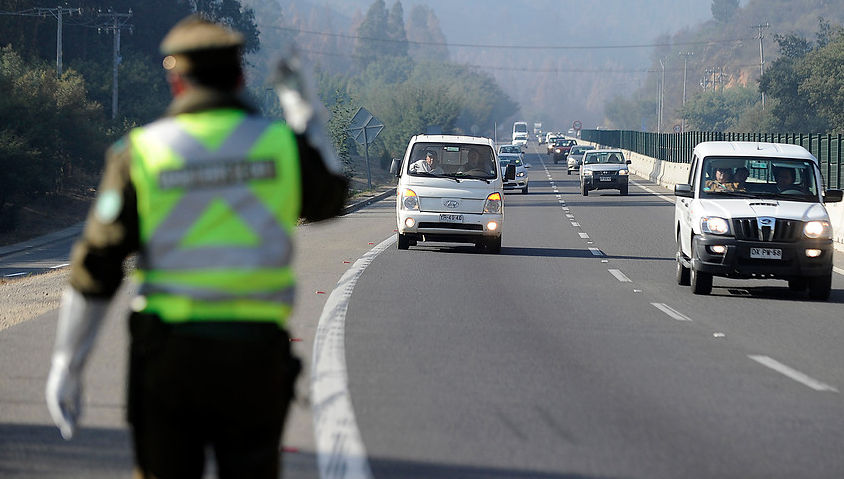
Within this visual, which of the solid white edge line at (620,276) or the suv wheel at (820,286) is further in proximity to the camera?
the solid white edge line at (620,276)

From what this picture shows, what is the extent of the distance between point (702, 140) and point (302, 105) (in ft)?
207

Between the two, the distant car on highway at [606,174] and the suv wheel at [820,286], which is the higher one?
the distant car on highway at [606,174]

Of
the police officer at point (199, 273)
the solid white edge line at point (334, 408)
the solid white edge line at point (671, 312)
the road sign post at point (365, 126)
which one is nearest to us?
the police officer at point (199, 273)

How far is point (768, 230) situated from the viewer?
1513cm

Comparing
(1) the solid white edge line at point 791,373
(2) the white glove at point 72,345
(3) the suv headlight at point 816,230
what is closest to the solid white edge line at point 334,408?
(2) the white glove at point 72,345

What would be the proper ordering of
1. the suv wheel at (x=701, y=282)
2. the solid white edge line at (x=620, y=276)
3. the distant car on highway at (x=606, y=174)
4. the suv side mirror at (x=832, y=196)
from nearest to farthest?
the suv wheel at (x=701, y=282)
the suv side mirror at (x=832, y=196)
the solid white edge line at (x=620, y=276)
the distant car on highway at (x=606, y=174)

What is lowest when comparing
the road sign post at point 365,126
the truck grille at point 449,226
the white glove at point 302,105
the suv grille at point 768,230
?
the truck grille at point 449,226

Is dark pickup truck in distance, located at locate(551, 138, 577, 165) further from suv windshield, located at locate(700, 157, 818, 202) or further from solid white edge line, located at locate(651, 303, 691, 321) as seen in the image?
solid white edge line, located at locate(651, 303, 691, 321)

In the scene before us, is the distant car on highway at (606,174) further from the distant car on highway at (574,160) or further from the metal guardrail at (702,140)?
the distant car on highway at (574,160)

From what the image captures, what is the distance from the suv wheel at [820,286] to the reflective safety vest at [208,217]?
41.5 feet

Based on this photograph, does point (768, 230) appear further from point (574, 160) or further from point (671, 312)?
point (574, 160)

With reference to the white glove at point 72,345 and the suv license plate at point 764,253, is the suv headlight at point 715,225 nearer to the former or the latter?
the suv license plate at point 764,253

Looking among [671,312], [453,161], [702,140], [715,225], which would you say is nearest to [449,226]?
[453,161]

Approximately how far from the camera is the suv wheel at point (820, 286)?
598 inches
